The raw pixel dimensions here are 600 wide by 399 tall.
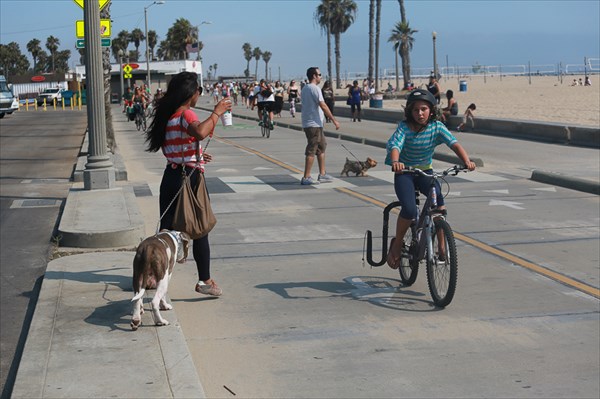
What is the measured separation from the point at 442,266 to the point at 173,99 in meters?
2.57

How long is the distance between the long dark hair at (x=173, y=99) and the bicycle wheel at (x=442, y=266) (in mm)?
2267

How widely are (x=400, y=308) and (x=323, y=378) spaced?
1917 millimetres

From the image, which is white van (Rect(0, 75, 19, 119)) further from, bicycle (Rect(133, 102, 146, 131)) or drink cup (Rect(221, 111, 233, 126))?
drink cup (Rect(221, 111, 233, 126))

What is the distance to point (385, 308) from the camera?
7887 millimetres

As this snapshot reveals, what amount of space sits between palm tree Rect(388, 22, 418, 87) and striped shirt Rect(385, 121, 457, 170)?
71.5m

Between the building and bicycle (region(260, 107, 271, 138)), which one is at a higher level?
the building

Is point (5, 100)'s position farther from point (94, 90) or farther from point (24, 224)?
point (24, 224)

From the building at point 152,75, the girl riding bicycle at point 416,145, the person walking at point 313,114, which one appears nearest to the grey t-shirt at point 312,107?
the person walking at point 313,114

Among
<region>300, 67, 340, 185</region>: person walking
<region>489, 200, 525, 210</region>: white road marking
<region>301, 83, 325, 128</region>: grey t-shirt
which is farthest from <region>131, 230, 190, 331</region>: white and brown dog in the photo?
<region>301, 83, 325, 128</region>: grey t-shirt

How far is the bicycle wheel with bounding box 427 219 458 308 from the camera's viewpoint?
7.50 meters

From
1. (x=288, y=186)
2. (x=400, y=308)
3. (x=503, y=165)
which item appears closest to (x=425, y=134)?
(x=400, y=308)

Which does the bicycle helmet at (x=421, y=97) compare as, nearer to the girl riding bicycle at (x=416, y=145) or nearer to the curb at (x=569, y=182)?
the girl riding bicycle at (x=416, y=145)

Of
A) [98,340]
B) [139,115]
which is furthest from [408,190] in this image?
[139,115]

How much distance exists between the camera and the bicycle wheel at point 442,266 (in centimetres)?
750
